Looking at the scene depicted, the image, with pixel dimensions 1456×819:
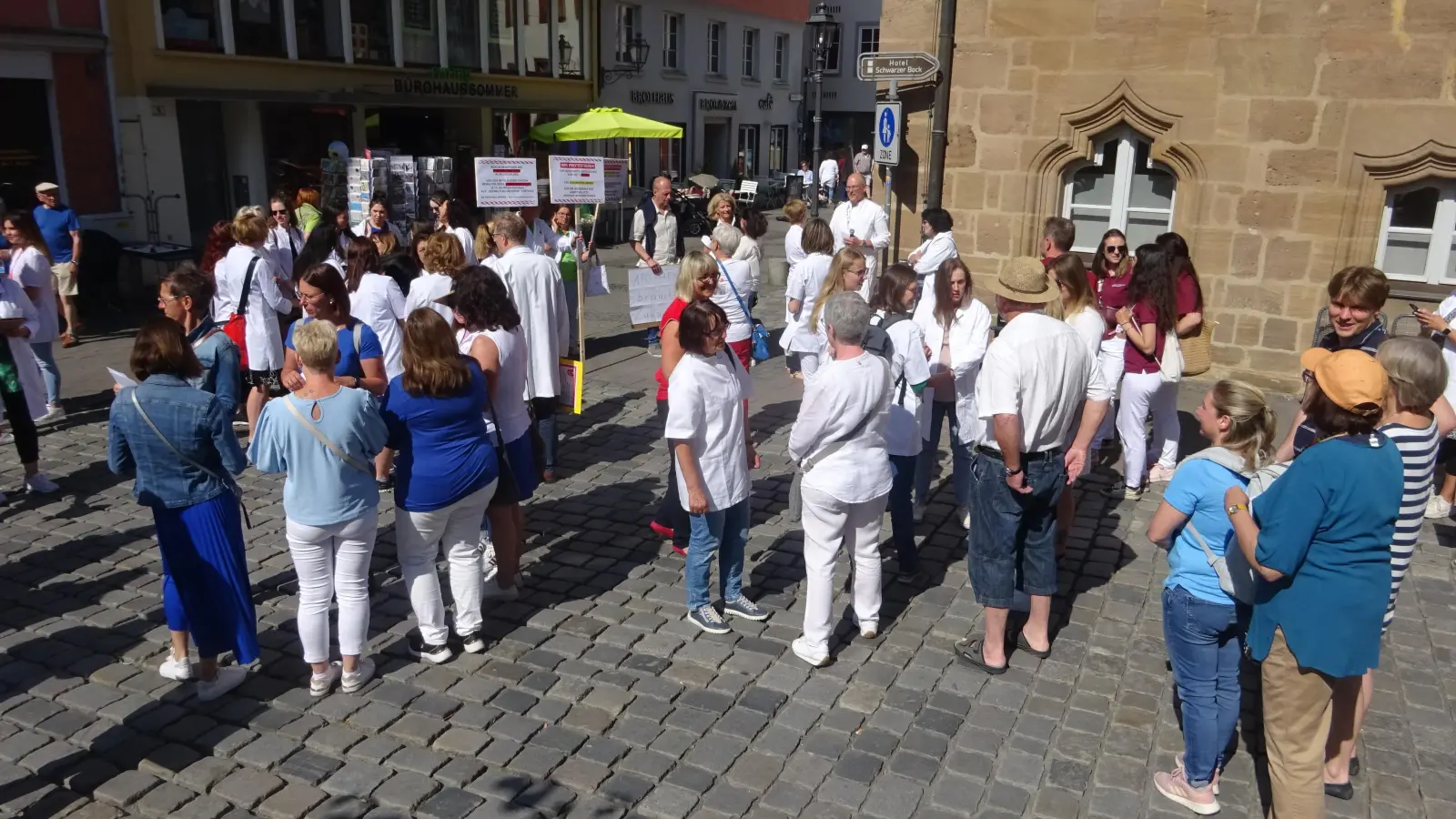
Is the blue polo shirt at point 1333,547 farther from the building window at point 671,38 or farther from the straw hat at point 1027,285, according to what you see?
the building window at point 671,38

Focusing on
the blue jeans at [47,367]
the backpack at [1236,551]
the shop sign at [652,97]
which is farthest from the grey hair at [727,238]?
the shop sign at [652,97]

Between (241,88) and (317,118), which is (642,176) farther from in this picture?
(241,88)

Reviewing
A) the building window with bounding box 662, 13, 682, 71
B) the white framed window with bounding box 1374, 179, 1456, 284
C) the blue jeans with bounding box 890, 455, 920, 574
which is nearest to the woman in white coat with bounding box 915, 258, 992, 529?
the blue jeans with bounding box 890, 455, 920, 574

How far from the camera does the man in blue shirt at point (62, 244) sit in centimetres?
1170

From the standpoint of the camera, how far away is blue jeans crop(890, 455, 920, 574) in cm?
579

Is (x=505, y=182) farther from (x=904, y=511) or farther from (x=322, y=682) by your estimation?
(x=322, y=682)

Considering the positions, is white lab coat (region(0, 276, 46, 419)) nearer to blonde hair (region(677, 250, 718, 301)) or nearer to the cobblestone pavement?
the cobblestone pavement

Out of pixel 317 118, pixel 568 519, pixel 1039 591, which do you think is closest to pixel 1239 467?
pixel 1039 591

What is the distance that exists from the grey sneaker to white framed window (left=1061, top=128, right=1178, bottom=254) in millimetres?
6794

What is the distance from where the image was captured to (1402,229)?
9469 millimetres

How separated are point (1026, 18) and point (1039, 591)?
707cm

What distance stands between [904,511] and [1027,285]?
4.96 feet

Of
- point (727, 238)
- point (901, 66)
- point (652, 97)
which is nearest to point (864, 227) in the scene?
point (901, 66)

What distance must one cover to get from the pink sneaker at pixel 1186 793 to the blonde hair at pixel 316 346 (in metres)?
3.67
